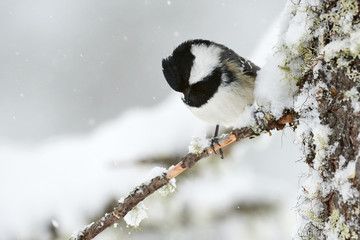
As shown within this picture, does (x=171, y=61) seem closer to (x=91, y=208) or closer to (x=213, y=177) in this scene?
(x=213, y=177)

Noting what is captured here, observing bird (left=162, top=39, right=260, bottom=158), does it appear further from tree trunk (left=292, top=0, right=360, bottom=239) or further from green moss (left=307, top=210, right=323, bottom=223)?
green moss (left=307, top=210, right=323, bottom=223)

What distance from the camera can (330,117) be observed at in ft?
4.39

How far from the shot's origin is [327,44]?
1334mm

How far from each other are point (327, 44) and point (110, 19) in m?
4.70

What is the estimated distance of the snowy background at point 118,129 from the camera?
2.55m

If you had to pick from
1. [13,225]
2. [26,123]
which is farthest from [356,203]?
[26,123]

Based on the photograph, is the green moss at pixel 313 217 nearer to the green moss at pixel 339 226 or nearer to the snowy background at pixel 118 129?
the green moss at pixel 339 226

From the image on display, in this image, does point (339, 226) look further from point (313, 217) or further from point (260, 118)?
point (260, 118)

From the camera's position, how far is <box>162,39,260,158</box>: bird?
6.75ft

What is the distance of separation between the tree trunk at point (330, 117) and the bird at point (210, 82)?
568 millimetres

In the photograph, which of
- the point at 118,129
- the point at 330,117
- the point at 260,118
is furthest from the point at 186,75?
the point at 118,129

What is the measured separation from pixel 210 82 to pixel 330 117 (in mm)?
834

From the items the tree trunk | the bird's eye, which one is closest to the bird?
the bird's eye

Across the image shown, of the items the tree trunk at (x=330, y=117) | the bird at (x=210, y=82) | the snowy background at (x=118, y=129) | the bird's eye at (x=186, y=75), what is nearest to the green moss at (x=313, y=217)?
the tree trunk at (x=330, y=117)
